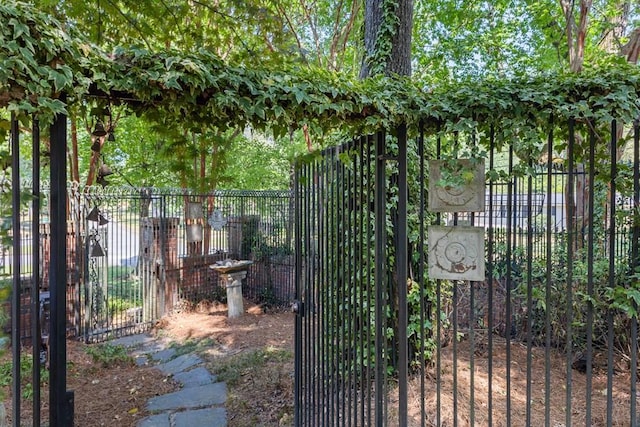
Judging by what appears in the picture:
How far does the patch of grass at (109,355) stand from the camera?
17.6 feet

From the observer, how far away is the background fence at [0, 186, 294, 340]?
6.09 m

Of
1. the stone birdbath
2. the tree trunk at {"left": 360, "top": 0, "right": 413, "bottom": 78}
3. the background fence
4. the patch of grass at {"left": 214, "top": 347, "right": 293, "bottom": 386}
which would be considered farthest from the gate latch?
the stone birdbath

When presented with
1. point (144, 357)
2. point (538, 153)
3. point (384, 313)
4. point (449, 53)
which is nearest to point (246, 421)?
point (384, 313)

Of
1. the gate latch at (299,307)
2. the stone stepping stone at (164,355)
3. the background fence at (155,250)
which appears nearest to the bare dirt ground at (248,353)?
the stone stepping stone at (164,355)

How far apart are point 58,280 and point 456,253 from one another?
1.81m

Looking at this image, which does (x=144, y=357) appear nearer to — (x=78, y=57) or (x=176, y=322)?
(x=176, y=322)

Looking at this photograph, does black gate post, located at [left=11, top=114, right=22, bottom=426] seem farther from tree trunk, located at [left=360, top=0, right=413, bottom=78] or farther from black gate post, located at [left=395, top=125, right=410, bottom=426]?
tree trunk, located at [left=360, top=0, right=413, bottom=78]

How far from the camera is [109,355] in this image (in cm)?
555

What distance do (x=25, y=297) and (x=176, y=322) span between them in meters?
2.35

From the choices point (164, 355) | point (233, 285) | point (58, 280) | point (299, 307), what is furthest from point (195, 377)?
point (58, 280)

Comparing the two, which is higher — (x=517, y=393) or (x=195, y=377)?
(x=517, y=393)

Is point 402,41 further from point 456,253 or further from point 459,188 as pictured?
point 456,253

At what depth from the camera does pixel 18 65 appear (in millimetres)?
1275

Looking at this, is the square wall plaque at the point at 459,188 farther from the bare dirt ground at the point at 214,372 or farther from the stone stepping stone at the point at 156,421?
the stone stepping stone at the point at 156,421
